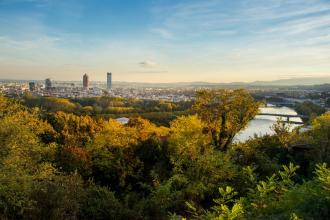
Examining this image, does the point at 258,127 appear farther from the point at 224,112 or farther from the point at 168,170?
the point at 168,170

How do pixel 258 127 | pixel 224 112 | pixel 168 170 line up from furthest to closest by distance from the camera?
pixel 258 127, pixel 224 112, pixel 168 170

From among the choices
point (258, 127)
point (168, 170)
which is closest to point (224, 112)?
point (168, 170)

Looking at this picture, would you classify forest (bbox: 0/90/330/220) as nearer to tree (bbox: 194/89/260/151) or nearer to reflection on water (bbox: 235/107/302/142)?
tree (bbox: 194/89/260/151)

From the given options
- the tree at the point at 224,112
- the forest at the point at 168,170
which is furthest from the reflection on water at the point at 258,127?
the forest at the point at 168,170

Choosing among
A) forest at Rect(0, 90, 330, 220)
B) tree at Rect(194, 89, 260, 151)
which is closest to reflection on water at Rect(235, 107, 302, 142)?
tree at Rect(194, 89, 260, 151)

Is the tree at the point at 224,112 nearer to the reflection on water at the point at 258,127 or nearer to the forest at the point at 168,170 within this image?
the forest at the point at 168,170
